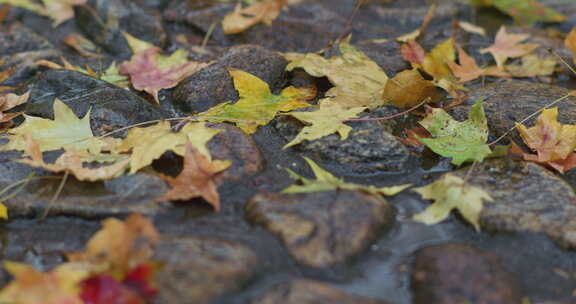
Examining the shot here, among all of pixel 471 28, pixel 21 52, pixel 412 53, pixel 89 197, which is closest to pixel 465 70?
pixel 412 53

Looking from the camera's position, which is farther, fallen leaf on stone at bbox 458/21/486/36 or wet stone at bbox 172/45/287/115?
fallen leaf on stone at bbox 458/21/486/36

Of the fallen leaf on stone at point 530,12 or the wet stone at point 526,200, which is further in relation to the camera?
the fallen leaf on stone at point 530,12

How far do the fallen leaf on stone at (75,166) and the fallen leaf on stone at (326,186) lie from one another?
0.57 metres

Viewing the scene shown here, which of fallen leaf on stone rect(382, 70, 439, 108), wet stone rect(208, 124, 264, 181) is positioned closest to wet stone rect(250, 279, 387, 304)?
wet stone rect(208, 124, 264, 181)

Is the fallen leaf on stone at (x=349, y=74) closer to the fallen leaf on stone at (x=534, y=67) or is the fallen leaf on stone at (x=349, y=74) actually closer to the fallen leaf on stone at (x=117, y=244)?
the fallen leaf on stone at (x=534, y=67)

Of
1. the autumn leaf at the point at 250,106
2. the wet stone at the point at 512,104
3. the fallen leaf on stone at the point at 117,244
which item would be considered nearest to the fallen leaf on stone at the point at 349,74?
the autumn leaf at the point at 250,106

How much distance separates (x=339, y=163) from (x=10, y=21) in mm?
2469

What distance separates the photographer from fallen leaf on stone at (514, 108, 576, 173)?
188 cm

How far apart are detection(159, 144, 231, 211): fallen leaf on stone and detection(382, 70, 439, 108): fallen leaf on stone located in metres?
0.82

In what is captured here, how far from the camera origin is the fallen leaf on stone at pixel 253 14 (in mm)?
3057

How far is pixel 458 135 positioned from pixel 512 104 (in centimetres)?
35

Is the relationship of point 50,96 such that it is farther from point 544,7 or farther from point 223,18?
point 544,7

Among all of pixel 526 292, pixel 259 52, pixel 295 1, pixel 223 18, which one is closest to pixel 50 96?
pixel 259 52

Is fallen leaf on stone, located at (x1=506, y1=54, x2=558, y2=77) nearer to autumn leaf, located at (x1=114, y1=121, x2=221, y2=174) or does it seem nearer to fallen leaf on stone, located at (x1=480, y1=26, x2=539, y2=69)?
fallen leaf on stone, located at (x1=480, y1=26, x2=539, y2=69)
